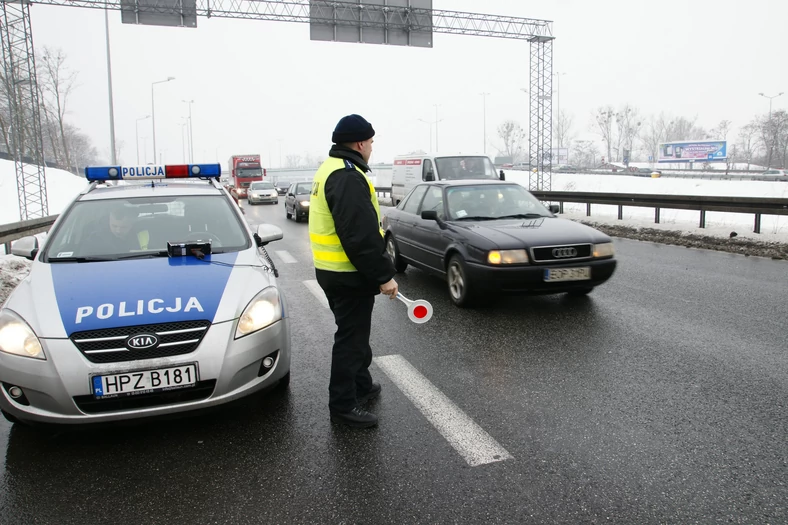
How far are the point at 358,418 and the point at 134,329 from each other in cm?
141

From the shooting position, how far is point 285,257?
11766mm

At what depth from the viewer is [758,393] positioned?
13.1 feet

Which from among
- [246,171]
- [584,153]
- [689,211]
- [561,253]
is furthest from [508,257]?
[584,153]

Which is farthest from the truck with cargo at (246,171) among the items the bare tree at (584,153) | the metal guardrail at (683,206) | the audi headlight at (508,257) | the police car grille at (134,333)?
the bare tree at (584,153)

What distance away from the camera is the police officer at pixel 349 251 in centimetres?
342

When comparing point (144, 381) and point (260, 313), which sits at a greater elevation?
point (260, 313)

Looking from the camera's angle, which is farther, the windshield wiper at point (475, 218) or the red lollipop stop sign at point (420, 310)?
the windshield wiper at point (475, 218)

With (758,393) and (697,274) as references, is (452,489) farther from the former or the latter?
(697,274)

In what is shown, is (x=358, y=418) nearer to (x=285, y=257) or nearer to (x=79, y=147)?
(x=285, y=257)

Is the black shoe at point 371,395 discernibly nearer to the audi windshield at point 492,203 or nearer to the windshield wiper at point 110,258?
the windshield wiper at point 110,258

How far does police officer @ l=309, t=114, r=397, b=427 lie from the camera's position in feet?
11.2

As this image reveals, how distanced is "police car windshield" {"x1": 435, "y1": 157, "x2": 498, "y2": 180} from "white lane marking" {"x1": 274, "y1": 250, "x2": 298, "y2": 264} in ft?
21.9

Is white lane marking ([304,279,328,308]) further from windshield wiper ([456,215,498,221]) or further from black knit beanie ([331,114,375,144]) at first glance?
black knit beanie ([331,114,375,144])

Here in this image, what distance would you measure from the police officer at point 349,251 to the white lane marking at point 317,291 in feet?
11.4
